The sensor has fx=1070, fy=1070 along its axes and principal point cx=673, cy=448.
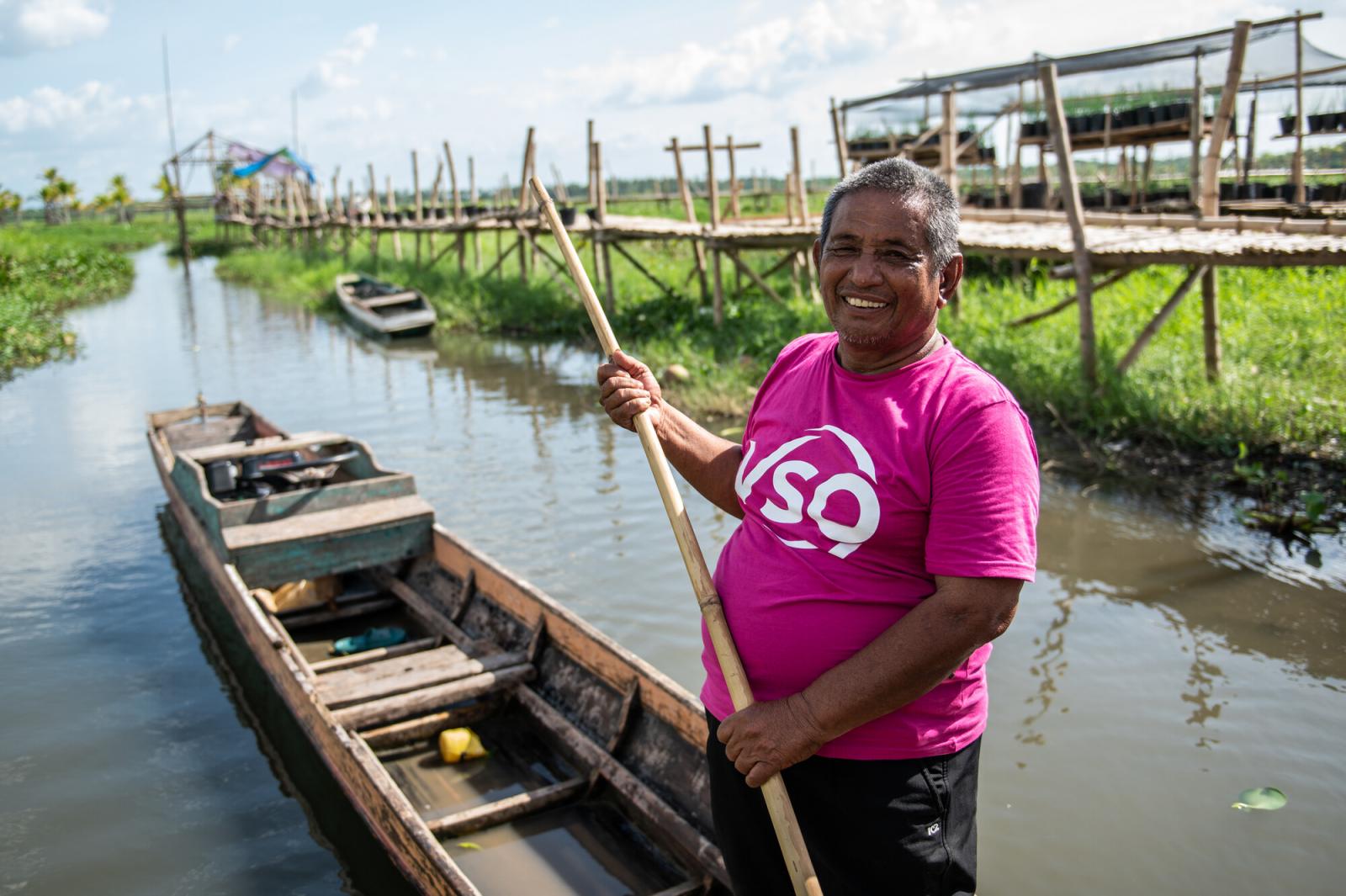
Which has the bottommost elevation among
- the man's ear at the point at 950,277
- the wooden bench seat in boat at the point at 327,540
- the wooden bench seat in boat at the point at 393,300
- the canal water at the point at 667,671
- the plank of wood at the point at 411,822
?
the canal water at the point at 667,671

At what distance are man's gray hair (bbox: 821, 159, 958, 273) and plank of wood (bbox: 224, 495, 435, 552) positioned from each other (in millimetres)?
4262

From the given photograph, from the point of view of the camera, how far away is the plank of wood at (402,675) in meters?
4.41

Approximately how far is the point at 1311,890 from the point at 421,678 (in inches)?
129

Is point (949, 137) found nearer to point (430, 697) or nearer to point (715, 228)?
point (715, 228)

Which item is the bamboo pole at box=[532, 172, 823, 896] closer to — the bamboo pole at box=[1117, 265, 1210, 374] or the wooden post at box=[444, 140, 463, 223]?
the bamboo pole at box=[1117, 265, 1210, 374]

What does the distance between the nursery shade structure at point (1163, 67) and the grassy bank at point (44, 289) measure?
1295 cm

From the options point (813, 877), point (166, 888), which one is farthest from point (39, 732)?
point (813, 877)

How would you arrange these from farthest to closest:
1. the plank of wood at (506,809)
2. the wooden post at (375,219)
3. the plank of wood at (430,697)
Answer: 1. the wooden post at (375,219)
2. the plank of wood at (430,697)
3. the plank of wood at (506,809)

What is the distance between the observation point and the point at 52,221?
56.5m

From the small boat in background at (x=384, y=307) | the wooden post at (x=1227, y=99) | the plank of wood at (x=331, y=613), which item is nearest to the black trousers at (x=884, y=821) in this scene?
the plank of wood at (x=331, y=613)

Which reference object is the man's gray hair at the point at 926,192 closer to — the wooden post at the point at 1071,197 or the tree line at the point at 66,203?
the wooden post at the point at 1071,197

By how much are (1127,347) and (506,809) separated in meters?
6.40

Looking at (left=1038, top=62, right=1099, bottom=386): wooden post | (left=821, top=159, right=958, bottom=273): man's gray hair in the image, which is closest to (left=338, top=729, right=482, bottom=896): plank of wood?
(left=821, top=159, right=958, bottom=273): man's gray hair

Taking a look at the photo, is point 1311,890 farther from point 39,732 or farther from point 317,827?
point 39,732
